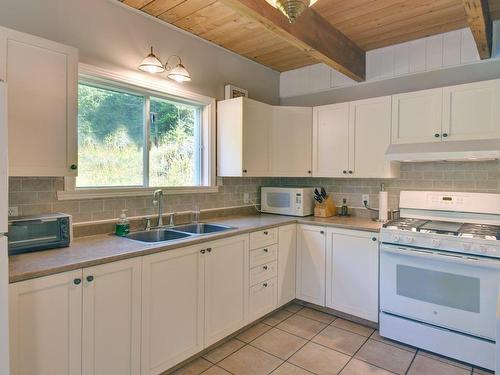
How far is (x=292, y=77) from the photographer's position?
12.8 feet

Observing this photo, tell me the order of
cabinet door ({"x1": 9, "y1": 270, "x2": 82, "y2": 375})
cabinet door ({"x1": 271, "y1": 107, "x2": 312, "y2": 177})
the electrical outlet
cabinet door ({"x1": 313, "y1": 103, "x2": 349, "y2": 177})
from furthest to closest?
cabinet door ({"x1": 271, "y1": 107, "x2": 312, "y2": 177}), the electrical outlet, cabinet door ({"x1": 313, "y1": 103, "x2": 349, "y2": 177}), cabinet door ({"x1": 9, "y1": 270, "x2": 82, "y2": 375})

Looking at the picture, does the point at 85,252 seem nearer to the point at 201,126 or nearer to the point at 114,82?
the point at 114,82

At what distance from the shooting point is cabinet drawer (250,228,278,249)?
272 cm

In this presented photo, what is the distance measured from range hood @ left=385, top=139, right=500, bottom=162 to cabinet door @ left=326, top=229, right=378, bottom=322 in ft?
2.42

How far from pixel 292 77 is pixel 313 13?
1387 mm

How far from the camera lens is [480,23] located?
2.16 m

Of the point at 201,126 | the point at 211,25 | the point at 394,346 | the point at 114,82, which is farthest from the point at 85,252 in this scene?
the point at 394,346

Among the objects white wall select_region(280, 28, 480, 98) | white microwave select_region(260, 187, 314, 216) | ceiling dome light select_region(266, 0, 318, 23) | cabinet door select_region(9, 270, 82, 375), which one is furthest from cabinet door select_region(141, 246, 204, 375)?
white wall select_region(280, 28, 480, 98)

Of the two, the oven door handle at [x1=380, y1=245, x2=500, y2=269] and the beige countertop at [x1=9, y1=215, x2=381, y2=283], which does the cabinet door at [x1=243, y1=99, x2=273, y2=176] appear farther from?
the oven door handle at [x1=380, y1=245, x2=500, y2=269]

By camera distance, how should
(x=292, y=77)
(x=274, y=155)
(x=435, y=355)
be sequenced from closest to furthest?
1. (x=435, y=355)
2. (x=274, y=155)
3. (x=292, y=77)

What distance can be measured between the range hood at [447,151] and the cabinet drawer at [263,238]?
122 cm

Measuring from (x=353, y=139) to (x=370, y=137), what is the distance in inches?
6.5

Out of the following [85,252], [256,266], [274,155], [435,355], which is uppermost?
[274,155]

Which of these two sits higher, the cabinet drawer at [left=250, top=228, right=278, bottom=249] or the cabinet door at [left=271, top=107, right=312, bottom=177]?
the cabinet door at [left=271, top=107, right=312, bottom=177]
